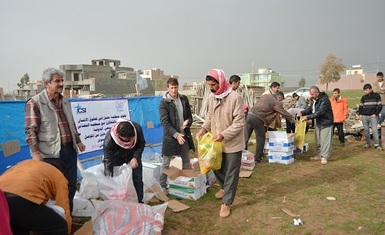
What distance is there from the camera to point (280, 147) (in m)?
6.11

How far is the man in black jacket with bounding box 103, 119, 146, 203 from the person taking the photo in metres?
3.12

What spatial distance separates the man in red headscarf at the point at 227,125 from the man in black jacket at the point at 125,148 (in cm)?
88

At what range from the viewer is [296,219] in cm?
349

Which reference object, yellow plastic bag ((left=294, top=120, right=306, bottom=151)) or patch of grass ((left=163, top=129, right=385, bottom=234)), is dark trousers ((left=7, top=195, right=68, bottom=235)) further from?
yellow plastic bag ((left=294, top=120, right=306, bottom=151))

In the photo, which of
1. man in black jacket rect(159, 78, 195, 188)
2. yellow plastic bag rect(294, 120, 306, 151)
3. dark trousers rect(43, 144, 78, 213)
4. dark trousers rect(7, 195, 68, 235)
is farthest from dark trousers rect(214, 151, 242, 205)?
yellow plastic bag rect(294, 120, 306, 151)

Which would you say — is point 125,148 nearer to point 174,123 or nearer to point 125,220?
point 125,220

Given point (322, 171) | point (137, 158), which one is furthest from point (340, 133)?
point (137, 158)

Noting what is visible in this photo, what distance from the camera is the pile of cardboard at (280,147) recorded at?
6.04 metres

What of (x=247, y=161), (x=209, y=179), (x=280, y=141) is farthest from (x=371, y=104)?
(x=209, y=179)

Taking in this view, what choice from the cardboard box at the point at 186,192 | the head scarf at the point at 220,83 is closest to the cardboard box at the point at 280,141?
the cardboard box at the point at 186,192

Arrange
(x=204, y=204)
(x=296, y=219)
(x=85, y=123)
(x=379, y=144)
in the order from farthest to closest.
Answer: (x=379, y=144)
(x=85, y=123)
(x=204, y=204)
(x=296, y=219)

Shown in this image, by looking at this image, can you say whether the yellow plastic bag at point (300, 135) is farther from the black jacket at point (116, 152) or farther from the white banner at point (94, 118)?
the black jacket at point (116, 152)

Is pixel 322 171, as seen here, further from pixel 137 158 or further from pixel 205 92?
pixel 205 92

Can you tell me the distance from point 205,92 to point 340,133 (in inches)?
273
